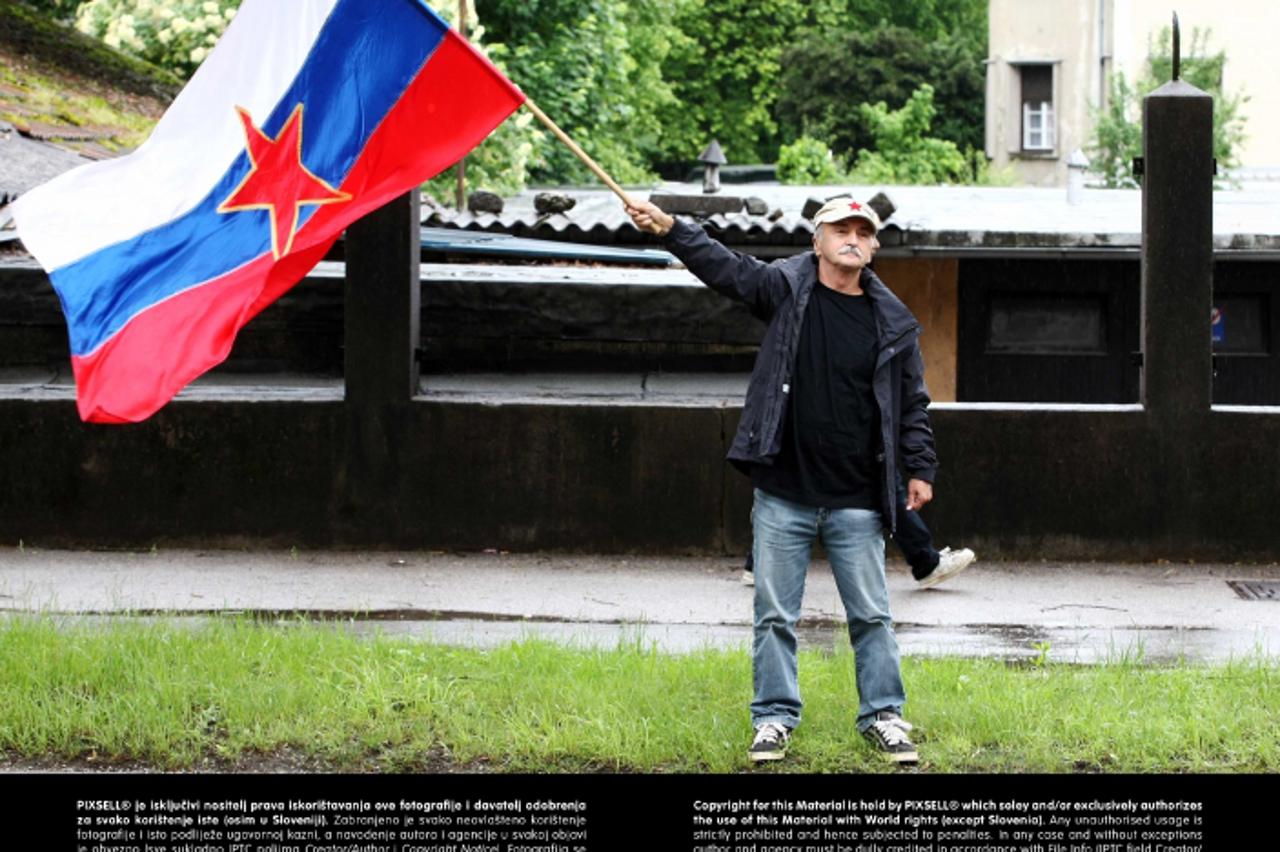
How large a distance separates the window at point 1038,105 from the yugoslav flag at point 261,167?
52.6 metres

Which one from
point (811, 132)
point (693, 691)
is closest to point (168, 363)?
point (693, 691)

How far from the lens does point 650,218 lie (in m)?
7.15

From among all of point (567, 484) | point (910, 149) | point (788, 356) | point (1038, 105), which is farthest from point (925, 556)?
point (1038, 105)

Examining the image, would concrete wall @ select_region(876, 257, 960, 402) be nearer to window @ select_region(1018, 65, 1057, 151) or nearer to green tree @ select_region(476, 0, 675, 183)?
green tree @ select_region(476, 0, 675, 183)

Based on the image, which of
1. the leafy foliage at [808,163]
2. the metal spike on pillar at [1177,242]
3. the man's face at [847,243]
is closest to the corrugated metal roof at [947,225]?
the metal spike on pillar at [1177,242]

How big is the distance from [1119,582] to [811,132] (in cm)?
4978

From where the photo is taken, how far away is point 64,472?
11.4 metres

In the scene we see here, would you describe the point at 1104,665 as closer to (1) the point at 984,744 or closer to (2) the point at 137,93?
(1) the point at 984,744

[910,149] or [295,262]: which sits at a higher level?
[910,149]

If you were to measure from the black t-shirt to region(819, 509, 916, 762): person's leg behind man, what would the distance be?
0.09 meters

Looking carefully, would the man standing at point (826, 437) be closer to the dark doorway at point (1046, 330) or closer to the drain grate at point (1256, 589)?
the drain grate at point (1256, 589)

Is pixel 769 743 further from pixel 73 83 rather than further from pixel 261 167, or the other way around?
pixel 73 83

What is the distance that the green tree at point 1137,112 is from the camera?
42.7 metres

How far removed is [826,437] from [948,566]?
3.74 m
